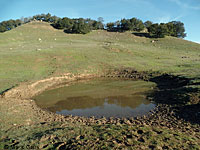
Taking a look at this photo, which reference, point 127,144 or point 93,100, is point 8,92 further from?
point 127,144

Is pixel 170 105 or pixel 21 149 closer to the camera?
pixel 21 149

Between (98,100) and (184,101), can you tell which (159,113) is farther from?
(98,100)

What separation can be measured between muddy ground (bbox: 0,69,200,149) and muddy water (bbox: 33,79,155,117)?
1454 mm

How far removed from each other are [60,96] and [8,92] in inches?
209

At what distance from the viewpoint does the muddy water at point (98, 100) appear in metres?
12.9

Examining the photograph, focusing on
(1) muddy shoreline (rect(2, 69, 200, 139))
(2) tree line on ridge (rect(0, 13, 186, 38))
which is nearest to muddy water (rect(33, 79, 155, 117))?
(1) muddy shoreline (rect(2, 69, 200, 139))

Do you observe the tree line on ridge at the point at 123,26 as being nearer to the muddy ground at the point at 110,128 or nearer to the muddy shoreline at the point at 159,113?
the muddy shoreline at the point at 159,113

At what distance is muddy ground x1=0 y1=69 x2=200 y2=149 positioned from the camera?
685 centimetres

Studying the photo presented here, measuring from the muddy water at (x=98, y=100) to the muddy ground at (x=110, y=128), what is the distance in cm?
145

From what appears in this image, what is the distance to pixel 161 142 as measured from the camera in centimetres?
683

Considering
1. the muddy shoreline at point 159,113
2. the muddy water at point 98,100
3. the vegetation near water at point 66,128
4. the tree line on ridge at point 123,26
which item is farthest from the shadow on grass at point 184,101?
the tree line on ridge at point 123,26

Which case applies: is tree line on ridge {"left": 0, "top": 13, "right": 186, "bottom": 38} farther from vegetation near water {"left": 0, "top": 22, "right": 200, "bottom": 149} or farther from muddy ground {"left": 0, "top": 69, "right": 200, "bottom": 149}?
muddy ground {"left": 0, "top": 69, "right": 200, "bottom": 149}

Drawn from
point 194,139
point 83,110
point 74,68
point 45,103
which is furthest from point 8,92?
point 194,139

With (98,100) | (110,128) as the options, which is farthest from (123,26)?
(110,128)
